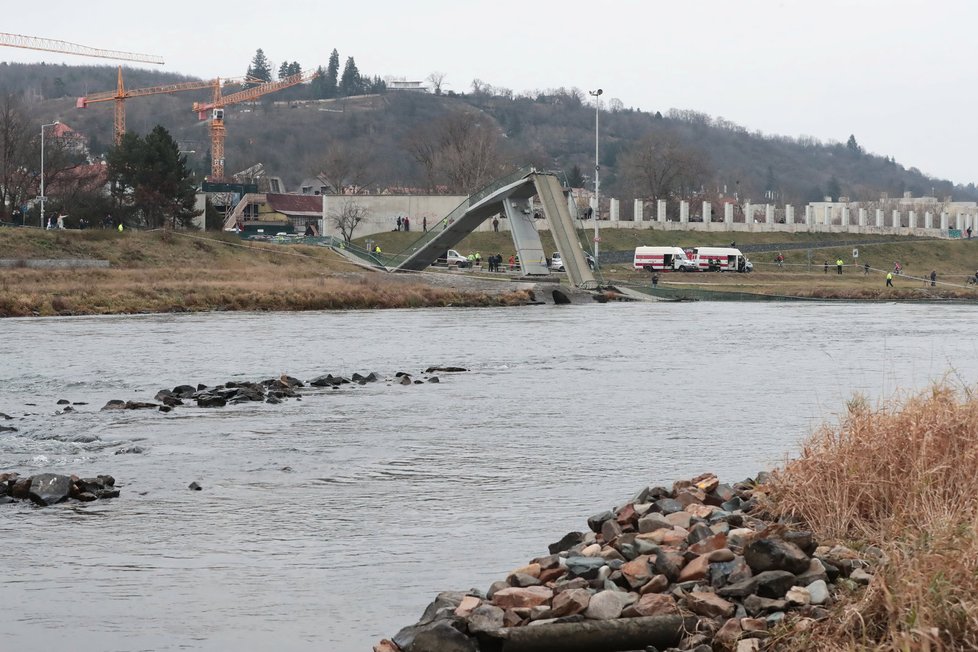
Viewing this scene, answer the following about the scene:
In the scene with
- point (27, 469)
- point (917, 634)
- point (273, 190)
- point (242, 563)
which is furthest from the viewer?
point (273, 190)

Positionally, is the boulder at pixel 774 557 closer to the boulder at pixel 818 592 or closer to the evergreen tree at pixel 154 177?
the boulder at pixel 818 592

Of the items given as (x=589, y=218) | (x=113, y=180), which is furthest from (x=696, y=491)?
(x=589, y=218)

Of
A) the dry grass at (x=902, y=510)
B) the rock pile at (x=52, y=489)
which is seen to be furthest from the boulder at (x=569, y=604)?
the rock pile at (x=52, y=489)

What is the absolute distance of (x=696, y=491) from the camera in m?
13.4

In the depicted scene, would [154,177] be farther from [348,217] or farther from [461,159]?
[461,159]

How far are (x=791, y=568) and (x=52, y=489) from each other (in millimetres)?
10065

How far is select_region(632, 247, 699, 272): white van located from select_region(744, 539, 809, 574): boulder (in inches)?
3461

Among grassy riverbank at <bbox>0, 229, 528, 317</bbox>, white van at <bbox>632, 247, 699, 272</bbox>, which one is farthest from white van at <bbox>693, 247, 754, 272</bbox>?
grassy riverbank at <bbox>0, 229, 528, 317</bbox>

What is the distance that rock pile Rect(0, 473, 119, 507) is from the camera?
16.0 meters

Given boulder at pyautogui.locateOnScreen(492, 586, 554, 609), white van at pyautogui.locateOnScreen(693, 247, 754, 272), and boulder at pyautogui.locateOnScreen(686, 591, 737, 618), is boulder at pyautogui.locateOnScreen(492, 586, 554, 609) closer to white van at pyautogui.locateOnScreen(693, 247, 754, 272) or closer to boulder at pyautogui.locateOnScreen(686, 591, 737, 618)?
boulder at pyautogui.locateOnScreen(686, 591, 737, 618)

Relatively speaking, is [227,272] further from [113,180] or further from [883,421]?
[883,421]

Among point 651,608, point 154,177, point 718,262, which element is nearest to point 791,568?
point 651,608

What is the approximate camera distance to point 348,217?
384 ft

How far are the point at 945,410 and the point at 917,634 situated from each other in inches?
180
